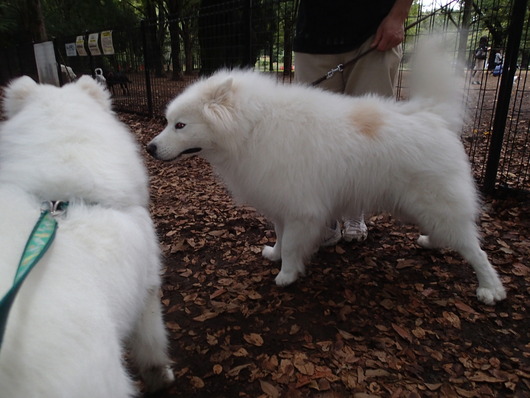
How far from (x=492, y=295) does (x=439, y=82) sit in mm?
1485

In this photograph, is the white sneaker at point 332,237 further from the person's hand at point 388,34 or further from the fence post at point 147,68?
the fence post at point 147,68

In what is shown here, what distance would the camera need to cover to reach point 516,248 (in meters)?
3.09

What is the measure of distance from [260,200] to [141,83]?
809cm

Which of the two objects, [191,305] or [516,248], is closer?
[191,305]

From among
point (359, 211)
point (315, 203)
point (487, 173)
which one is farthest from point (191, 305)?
point (487, 173)

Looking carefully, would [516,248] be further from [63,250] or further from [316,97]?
[63,250]

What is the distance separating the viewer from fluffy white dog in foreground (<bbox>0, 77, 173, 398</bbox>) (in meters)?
0.82

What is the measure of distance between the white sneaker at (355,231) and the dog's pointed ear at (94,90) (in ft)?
7.47

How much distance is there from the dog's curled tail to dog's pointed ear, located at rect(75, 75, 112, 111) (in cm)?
203

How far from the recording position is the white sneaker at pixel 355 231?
11.0ft

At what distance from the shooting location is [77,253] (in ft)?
3.44

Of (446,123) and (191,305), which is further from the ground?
(446,123)

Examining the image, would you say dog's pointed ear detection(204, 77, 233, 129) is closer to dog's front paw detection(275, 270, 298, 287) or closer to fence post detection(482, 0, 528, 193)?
dog's front paw detection(275, 270, 298, 287)

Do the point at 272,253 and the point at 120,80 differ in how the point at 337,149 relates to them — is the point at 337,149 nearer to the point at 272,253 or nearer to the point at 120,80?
the point at 272,253
